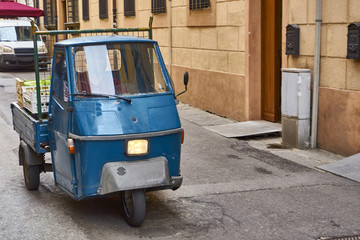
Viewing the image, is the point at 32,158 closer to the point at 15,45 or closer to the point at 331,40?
the point at 331,40

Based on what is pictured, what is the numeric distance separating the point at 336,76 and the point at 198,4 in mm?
5639

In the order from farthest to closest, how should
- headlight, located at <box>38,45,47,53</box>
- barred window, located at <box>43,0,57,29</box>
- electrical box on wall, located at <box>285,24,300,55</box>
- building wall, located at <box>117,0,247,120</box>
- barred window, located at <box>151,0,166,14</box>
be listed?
barred window, located at <box>43,0,57,29</box> < barred window, located at <box>151,0,166,14</box> < building wall, located at <box>117,0,247,120</box> < electrical box on wall, located at <box>285,24,300,55</box> < headlight, located at <box>38,45,47,53</box>

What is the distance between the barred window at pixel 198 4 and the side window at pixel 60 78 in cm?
748

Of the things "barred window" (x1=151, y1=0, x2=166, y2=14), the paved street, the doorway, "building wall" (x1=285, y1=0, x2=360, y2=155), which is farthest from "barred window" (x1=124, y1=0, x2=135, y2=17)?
the paved street

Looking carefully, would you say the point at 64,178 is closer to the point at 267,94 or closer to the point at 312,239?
the point at 312,239

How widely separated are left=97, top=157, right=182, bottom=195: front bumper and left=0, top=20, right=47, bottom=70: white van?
19452 millimetres

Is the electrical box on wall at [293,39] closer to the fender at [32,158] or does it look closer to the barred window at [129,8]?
the fender at [32,158]

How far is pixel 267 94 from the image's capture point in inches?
480

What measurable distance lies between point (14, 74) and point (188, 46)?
37.0 ft

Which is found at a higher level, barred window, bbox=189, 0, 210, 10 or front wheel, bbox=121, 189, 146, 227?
barred window, bbox=189, 0, 210, 10

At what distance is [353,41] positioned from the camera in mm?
8867

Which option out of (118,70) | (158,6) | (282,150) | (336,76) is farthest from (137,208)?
(158,6)

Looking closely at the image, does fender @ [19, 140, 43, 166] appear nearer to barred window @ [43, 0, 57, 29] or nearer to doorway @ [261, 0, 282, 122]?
doorway @ [261, 0, 282, 122]

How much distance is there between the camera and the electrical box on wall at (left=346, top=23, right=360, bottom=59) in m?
8.75
